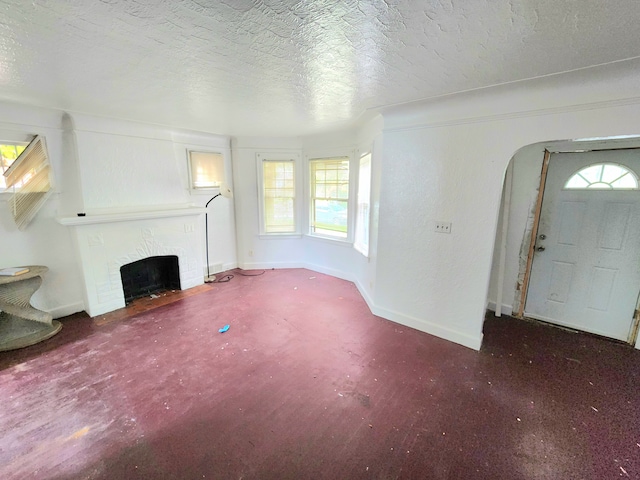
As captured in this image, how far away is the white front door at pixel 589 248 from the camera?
102 inches

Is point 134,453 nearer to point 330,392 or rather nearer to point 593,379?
point 330,392

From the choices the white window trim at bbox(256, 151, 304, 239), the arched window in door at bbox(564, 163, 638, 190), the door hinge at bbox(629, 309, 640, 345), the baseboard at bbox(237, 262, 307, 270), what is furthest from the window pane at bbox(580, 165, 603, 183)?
the baseboard at bbox(237, 262, 307, 270)

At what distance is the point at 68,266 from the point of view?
10.4 feet

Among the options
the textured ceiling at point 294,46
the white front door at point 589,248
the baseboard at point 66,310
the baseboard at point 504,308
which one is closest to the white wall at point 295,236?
the baseboard at point 504,308

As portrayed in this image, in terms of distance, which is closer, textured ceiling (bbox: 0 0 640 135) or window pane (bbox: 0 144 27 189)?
textured ceiling (bbox: 0 0 640 135)

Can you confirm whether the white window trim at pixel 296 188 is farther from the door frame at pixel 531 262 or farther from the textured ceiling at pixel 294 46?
the door frame at pixel 531 262

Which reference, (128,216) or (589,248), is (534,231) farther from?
(128,216)

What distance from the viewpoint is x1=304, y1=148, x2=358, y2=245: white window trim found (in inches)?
162

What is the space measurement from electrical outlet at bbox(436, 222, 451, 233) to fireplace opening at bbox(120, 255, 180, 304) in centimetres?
365

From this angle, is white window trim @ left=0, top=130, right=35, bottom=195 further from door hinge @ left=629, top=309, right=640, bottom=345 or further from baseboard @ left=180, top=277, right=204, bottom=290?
door hinge @ left=629, top=309, right=640, bottom=345

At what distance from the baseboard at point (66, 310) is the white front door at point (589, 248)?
550 centimetres

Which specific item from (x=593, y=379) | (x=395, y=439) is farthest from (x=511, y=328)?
(x=395, y=439)

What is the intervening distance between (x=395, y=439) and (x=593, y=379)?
189 centimetres

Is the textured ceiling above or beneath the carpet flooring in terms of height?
above
